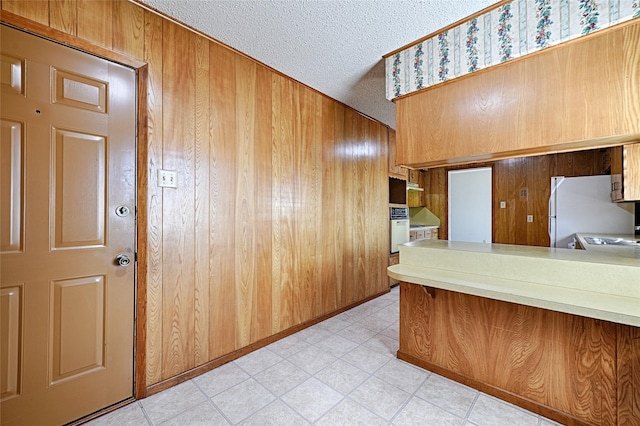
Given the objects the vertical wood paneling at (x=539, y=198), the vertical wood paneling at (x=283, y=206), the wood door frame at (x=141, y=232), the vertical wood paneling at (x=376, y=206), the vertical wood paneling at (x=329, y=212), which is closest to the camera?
the wood door frame at (x=141, y=232)

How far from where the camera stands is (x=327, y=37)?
79.5 inches

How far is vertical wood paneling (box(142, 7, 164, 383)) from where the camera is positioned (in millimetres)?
1743

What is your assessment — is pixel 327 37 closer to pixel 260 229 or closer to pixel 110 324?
pixel 260 229

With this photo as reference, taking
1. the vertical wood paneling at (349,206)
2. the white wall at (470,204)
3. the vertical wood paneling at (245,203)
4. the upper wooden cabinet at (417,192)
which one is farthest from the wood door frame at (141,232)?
the white wall at (470,204)

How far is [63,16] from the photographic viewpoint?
144cm

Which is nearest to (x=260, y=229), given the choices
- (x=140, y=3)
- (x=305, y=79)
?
(x=305, y=79)

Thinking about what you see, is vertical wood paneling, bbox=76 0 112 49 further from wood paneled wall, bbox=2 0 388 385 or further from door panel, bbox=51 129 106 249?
door panel, bbox=51 129 106 249

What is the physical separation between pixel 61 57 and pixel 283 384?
2.39 meters

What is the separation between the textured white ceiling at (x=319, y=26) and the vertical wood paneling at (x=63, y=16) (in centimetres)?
40

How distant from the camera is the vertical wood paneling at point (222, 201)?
6.78 ft

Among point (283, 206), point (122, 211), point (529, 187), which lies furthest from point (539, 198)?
point (122, 211)

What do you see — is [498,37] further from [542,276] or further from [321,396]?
[321,396]

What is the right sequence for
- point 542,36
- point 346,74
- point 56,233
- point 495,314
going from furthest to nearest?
1. point 346,74
2. point 495,314
3. point 542,36
4. point 56,233

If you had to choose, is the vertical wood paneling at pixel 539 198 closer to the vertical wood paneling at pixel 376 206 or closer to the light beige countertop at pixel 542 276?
the vertical wood paneling at pixel 376 206
